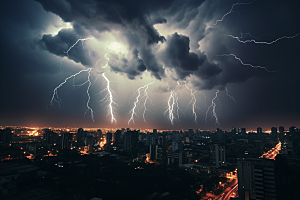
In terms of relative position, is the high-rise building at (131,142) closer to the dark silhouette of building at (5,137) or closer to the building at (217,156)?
the building at (217,156)

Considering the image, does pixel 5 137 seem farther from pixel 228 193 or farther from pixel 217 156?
pixel 228 193

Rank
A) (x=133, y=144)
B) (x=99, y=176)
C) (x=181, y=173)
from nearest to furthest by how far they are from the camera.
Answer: (x=99, y=176) → (x=181, y=173) → (x=133, y=144)

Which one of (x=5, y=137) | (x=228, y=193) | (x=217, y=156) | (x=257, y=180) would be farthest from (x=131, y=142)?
(x=5, y=137)

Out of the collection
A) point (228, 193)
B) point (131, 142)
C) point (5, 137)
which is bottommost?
point (228, 193)

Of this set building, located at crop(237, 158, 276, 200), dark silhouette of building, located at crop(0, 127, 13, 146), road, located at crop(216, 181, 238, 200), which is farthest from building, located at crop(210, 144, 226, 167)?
dark silhouette of building, located at crop(0, 127, 13, 146)

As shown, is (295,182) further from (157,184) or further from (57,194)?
(57,194)

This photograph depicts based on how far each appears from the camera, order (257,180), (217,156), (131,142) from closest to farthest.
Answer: (257,180), (217,156), (131,142)

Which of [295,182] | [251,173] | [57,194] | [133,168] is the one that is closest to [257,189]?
[251,173]

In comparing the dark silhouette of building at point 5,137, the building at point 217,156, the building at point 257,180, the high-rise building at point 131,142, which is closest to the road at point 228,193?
the building at point 257,180

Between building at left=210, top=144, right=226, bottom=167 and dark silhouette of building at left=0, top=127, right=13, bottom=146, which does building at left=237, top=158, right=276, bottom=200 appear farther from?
dark silhouette of building at left=0, top=127, right=13, bottom=146
